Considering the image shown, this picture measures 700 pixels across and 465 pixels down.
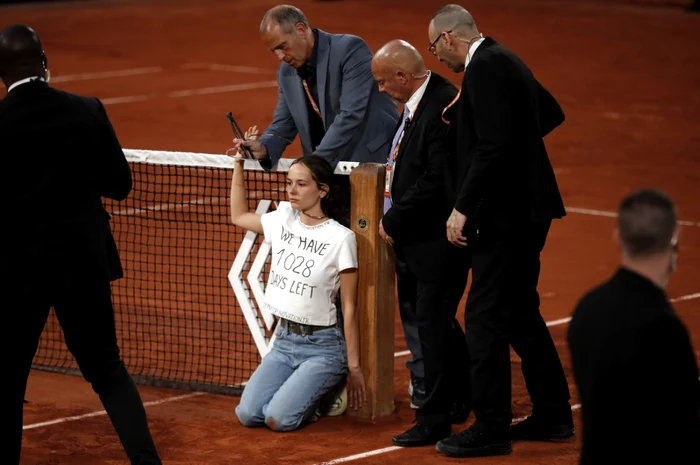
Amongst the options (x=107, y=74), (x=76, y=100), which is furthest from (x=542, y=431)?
(x=107, y=74)

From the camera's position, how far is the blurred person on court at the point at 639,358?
142 inches

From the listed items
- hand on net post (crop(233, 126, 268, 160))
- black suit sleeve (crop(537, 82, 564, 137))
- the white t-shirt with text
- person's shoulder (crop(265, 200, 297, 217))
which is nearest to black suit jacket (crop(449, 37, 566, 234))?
black suit sleeve (crop(537, 82, 564, 137))

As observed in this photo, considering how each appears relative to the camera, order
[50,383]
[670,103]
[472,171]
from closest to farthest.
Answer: [472,171]
[50,383]
[670,103]

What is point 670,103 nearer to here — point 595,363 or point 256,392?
point 256,392

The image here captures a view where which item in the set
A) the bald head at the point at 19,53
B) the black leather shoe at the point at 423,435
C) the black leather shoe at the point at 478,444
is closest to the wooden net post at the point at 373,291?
the black leather shoe at the point at 423,435

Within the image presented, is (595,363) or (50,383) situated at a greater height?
(595,363)

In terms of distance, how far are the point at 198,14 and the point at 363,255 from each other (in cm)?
2396

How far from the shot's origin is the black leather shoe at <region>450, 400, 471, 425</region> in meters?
7.25

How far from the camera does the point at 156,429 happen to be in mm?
7234

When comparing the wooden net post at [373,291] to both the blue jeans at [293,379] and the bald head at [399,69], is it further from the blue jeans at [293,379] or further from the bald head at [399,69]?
the bald head at [399,69]

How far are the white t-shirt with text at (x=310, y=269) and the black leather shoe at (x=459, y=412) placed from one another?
898mm

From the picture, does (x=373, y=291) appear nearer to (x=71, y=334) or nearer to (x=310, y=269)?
(x=310, y=269)

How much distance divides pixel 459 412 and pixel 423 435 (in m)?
0.51

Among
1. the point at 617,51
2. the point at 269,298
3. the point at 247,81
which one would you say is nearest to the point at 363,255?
the point at 269,298
